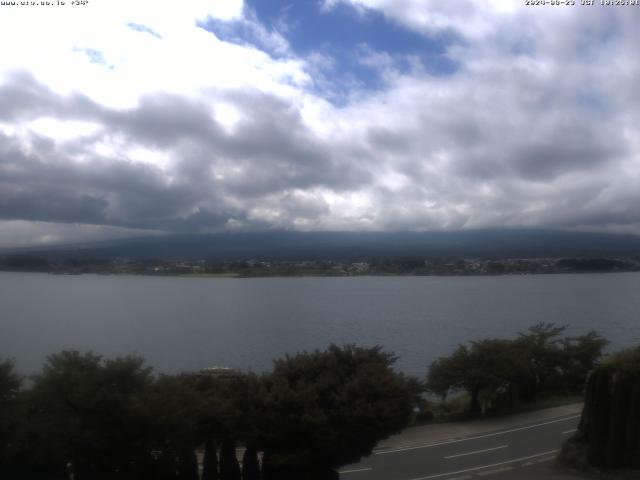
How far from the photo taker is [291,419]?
14656 millimetres

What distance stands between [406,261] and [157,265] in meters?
66.1

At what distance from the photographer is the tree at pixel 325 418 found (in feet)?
48.1

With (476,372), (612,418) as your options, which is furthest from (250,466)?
(476,372)

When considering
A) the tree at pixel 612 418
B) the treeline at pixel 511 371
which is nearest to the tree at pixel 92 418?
the tree at pixel 612 418

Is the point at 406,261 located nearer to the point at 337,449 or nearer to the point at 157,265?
the point at 157,265

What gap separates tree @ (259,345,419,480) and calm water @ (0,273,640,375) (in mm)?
26739

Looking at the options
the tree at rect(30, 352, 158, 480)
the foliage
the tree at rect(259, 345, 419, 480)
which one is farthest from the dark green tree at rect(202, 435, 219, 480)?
the foliage

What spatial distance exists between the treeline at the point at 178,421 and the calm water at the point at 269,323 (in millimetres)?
26534

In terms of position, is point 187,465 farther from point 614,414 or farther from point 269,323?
point 269,323

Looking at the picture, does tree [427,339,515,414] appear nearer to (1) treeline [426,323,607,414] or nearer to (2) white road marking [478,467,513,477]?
(1) treeline [426,323,607,414]

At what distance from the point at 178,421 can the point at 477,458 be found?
10.4 metres

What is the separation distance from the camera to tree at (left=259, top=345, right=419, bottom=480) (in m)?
14.7

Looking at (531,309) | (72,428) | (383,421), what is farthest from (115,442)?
(531,309)

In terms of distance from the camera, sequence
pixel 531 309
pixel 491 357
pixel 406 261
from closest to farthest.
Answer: pixel 491 357, pixel 531 309, pixel 406 261
